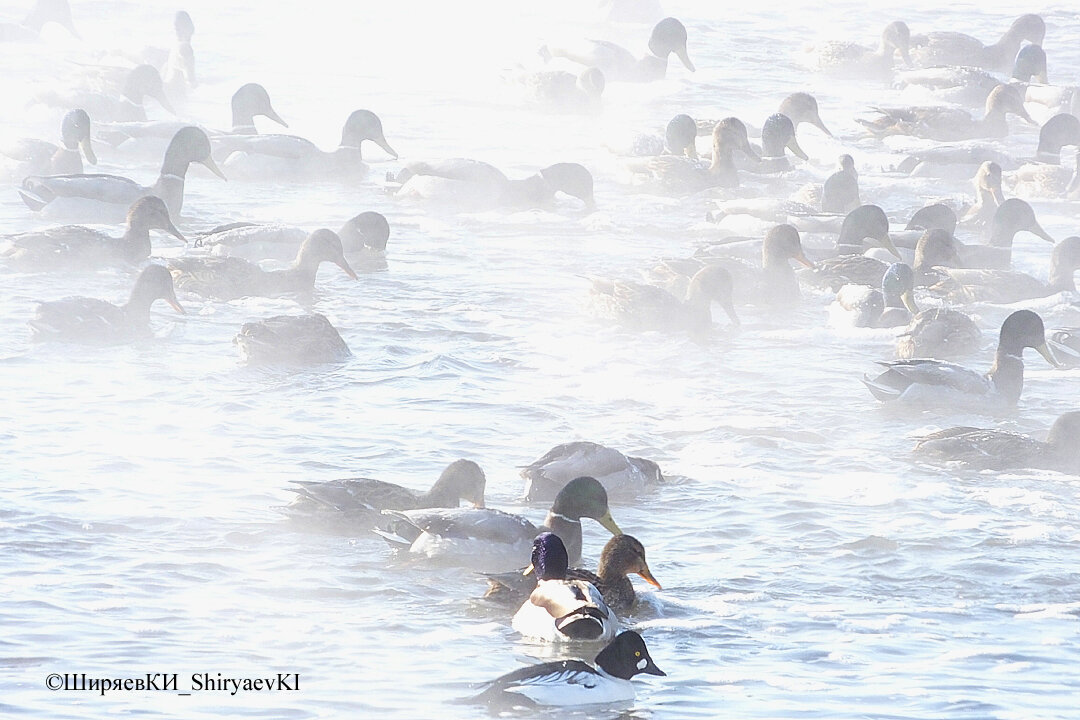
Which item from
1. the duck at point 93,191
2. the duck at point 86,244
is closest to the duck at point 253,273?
the duck at point 86,244

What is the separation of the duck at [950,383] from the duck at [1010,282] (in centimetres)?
344

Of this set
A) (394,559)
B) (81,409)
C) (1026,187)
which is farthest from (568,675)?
(1026,187)

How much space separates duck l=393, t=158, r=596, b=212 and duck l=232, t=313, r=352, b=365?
6973 mm

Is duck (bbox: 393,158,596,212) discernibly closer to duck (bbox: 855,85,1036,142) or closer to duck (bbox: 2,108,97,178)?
duck (bbox: 2,108,97,178)

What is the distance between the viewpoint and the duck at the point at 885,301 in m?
16.0

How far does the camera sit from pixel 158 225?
17.7m

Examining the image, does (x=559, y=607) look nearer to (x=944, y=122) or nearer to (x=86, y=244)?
(x=86, y=244)

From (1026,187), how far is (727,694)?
52.9 ft

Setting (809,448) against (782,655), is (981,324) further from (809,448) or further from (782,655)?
(782,655)

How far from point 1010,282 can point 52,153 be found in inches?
475

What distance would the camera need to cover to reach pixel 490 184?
2091 cm

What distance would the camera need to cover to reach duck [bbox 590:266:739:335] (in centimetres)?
1573

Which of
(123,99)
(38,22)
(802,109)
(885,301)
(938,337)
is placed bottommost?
(938,337)

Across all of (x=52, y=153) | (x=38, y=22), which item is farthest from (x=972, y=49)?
(x=38, y=22)
